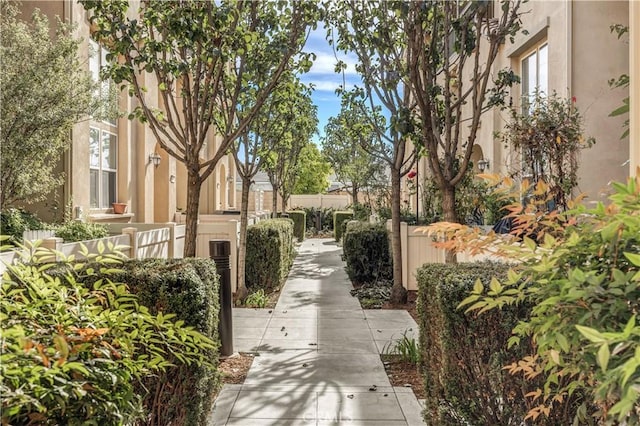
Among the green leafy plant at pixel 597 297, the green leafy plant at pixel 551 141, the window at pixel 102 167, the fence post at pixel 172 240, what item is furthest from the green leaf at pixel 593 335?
the window at pixel 102 167

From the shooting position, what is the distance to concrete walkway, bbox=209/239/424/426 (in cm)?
436

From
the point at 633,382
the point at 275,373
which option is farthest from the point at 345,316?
the point at 633,382

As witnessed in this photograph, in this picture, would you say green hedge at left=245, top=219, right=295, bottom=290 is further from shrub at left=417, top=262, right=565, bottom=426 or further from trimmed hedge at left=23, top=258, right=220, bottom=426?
shrub at left=417, top=262, right=565, bottom=426

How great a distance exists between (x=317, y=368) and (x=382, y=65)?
5071 millimetres

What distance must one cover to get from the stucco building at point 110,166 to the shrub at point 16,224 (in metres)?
1.15

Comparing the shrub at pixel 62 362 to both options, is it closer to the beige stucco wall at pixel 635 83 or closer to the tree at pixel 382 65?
the beige stucco wall at pixel 635 83

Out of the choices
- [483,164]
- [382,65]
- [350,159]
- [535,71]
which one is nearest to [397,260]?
[382,65]

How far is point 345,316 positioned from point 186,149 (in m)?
4.03

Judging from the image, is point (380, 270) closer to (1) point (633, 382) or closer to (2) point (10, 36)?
(2) point (10, 36)

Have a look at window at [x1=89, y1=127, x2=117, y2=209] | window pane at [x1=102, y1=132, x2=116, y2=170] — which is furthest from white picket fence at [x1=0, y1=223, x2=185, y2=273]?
window pane at [x1=102, y1=132, x2=116, y2=170]

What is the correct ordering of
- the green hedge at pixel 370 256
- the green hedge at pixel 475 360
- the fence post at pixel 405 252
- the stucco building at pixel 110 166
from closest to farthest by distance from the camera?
the green hedge at pixel 475 360 → the fence post at pixel 405 252 → the stucco building at pixel 110 166 → the green hedge at pixel 370 256

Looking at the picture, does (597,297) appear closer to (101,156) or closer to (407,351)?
(407,351)

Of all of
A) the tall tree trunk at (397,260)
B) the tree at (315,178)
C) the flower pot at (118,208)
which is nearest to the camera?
the tall tree trunk at (397,260)

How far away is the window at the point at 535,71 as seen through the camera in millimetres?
11148
